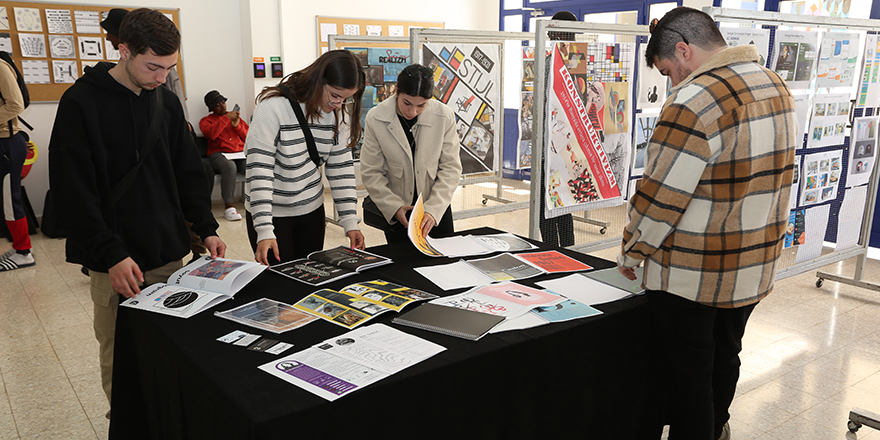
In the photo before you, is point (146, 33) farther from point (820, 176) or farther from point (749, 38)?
point (820, 176)

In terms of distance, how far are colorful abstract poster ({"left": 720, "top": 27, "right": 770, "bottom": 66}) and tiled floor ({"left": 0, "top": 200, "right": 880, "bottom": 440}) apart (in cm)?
145

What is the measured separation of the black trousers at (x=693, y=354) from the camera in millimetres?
1721

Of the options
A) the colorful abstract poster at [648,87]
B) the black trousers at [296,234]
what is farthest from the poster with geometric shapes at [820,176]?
the black trousers at [296,234]

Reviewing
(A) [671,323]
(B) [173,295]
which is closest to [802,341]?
(A) [671,323]

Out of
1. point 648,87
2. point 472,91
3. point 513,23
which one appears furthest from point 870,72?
point 513,23

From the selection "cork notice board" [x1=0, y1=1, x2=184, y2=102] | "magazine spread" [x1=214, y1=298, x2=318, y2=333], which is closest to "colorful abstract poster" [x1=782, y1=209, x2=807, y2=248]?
"magazine spread" [x1=214, y1=298, x2=318, y2=333]

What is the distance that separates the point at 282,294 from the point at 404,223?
904 mm

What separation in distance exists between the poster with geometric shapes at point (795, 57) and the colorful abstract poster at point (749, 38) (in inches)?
3.4

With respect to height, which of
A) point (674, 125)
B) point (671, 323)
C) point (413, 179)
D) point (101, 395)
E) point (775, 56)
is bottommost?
point (101, 395)

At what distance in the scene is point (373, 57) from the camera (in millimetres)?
5250

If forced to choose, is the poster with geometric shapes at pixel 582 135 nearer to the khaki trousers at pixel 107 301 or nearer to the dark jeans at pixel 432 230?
the dark jeans at pixel 432 230

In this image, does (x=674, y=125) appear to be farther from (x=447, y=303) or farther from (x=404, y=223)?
(x=404, y=223)

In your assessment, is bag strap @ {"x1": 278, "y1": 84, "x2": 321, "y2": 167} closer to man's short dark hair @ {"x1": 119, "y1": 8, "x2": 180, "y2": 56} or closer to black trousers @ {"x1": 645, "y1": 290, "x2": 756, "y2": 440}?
man's short dark hair @ {"x1": 119, "y1": 8, "x2": 180, "y2": 56}

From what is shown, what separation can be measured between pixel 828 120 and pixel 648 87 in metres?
1.01
